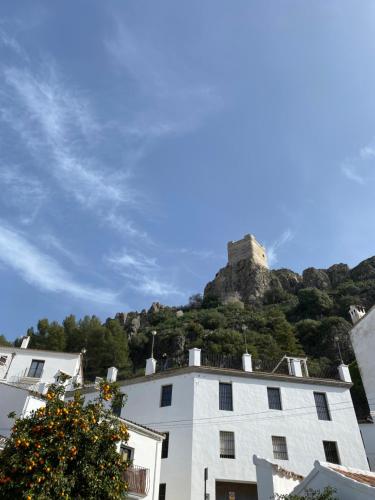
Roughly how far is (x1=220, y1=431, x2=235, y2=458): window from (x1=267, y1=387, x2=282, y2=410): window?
10.0 feet

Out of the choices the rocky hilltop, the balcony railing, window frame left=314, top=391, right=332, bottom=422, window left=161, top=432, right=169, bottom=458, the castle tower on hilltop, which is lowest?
the balcony railing

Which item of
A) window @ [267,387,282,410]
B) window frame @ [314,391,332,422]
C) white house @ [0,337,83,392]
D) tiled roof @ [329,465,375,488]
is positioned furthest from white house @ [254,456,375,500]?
white house @ [0,337,83,392]

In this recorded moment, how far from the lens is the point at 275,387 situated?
2591cm

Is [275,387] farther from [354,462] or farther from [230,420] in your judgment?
[354,462]

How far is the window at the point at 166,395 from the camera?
83.4 ft

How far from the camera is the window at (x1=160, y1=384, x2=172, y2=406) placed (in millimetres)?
25413

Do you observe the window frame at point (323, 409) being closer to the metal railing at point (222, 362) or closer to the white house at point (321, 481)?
the metal railing at point (222, 362)

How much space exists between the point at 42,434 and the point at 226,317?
206 ft

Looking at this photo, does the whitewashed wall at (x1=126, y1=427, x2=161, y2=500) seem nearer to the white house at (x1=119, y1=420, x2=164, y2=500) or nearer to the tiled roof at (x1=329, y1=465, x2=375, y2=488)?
the white house at (x1=119, y1=420, x2=164, y2=500)

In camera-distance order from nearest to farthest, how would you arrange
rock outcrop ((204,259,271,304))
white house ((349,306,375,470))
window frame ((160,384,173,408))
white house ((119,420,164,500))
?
white house ((119,420,164,500)) → window frame ((160,384,173,408)) → white house ((349,306,375,470)) → rock outcrop ((204,259,271,304))

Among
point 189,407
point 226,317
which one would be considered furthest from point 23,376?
point 226,317

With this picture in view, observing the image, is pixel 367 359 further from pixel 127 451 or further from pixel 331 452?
pixel 127 451

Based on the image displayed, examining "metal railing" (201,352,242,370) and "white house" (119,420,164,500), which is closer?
"white house" (119,420,164,500)

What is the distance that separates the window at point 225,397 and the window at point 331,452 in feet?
18.8
